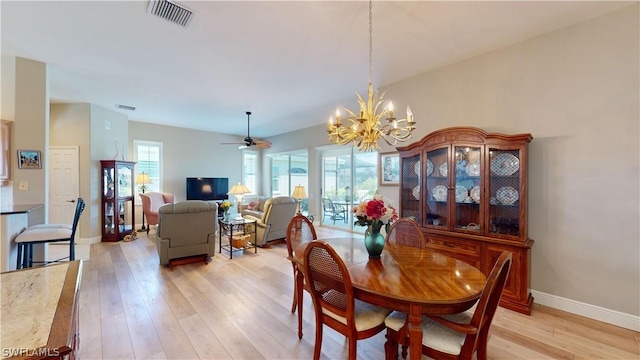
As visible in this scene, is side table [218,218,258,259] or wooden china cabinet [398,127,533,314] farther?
side table [218,218,258,259]

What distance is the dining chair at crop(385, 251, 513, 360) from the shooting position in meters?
1.38

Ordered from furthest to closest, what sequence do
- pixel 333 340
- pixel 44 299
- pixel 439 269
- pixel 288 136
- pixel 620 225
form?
pixel 288 136 < pixel 620 225 < pixel 333 340 < pixel 439 269 < pixel 44 299

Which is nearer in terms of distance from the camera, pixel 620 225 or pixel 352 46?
pixel 620 225

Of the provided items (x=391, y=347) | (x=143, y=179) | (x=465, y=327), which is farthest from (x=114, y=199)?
(x=465, y=327)

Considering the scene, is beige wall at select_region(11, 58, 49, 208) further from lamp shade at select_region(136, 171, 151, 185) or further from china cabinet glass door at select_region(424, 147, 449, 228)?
china cabinet glass door at select_region(424, 147, 449, 228)

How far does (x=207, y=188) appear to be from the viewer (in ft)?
25.3

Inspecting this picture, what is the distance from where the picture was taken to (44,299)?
0.98m

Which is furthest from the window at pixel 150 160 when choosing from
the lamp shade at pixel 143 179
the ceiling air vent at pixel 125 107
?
the ceiling air vent at pixel 125 107

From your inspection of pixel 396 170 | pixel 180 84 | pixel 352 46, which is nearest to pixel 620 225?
pixel 396 170

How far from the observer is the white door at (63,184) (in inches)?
Answer: 204

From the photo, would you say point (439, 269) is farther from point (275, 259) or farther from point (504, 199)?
point (275, 259)

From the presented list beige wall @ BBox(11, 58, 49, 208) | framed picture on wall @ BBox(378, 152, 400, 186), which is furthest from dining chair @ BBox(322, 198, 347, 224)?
beige wall @ BBox(11, 58, 49, 208)

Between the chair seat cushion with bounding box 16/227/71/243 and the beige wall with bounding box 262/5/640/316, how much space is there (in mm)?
5269

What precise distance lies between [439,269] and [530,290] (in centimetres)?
200
